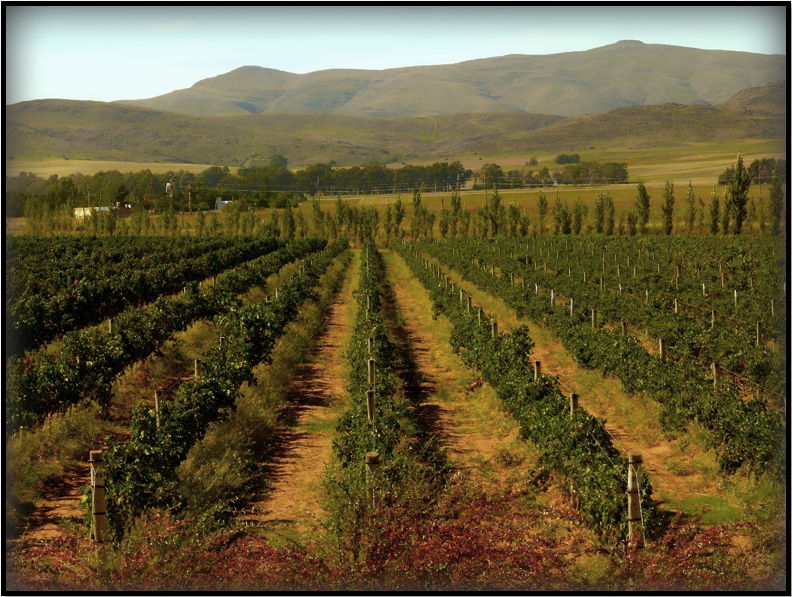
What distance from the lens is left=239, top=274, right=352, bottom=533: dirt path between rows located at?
28.2 ft

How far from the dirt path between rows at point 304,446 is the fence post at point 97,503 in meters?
1.61

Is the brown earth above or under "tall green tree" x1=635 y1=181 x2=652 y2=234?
under

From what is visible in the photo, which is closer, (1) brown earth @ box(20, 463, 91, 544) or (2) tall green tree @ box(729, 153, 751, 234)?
(1) brown earth @ box(20, 463, 91, 544)

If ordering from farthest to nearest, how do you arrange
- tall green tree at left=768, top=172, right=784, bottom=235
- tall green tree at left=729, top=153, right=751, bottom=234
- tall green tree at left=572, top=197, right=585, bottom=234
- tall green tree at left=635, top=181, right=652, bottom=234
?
tall green tree at left=572, top=197, right=585, bottom=234 < tall green tree at left=635, top=181, right=652, bottom=234 < tall green tree at left=729, top=153, right=751, bottom=234 < tall green tree at left=768, top=172, right=784, bottom=235

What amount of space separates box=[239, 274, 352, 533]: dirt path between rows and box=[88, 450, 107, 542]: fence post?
5.29 ft

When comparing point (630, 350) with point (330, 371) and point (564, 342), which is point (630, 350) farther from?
point (330, 371)

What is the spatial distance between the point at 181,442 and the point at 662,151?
207 m

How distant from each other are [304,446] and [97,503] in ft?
16.0

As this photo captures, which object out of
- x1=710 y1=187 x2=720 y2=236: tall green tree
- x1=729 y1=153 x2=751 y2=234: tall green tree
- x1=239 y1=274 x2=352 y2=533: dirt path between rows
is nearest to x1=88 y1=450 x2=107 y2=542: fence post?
x1=239 y1=274 x2=352 y2=533: dirt path between rows

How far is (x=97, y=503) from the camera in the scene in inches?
261

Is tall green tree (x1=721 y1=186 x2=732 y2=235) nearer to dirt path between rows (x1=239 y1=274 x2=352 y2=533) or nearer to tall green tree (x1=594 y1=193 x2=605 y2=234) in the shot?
tall green tree (x1=594 y1=193 x2=605 y2=234)

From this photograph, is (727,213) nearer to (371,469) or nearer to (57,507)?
(371,469)

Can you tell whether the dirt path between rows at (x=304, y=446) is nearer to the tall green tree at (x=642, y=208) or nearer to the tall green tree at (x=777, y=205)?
the tall green tree at (x=777, y=205)

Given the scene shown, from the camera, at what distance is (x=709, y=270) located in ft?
103
